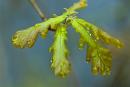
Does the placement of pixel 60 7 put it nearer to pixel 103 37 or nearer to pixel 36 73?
pixel 36 73

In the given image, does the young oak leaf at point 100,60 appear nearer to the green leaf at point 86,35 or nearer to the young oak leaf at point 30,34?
the green leaf at point 86,35

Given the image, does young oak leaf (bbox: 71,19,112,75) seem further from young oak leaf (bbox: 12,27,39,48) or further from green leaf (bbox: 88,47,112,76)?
young oak leaf (bbox: 12,27,39,48)

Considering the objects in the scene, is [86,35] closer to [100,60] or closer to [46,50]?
[100,60]

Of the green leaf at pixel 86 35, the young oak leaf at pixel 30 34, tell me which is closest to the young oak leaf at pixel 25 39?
the young oak leaf at pixel 30 34

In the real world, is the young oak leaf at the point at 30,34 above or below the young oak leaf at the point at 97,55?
above

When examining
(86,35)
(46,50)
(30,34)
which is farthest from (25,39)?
(46,50)
